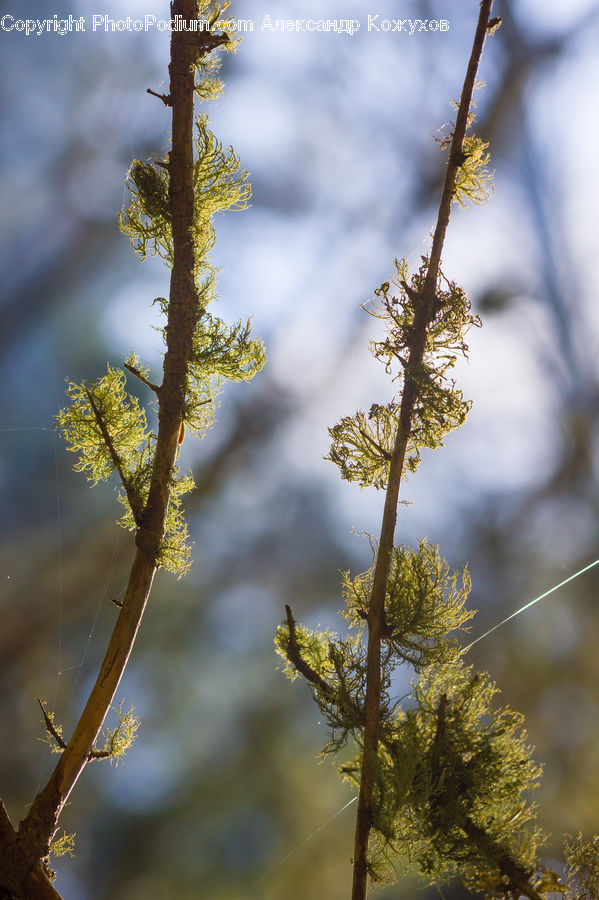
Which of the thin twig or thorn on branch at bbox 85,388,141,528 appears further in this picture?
thorn on branch at bbox 85,388,141,528

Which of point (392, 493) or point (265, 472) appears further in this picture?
point (265, 472)

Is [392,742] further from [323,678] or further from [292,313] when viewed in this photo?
[292,313]

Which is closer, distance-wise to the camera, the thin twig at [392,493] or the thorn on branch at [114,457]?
the thin twig at [392,493]

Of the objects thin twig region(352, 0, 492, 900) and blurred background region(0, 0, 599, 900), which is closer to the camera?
thin twig region(352, 0, 492, 900)

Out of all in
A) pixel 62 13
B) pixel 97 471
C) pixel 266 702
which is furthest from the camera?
pixel 266 702

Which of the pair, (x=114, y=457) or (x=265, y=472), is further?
(x=265, y=472)

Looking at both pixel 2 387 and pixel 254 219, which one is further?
pixel 254 219

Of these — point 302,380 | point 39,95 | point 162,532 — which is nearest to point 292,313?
point 302,380

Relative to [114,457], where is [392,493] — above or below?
below

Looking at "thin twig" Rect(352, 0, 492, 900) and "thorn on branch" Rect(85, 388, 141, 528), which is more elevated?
"thorn on branch" Rect(85, 388, 141, 528)

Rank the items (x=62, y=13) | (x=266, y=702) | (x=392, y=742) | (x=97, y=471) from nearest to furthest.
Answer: (x=392, y=742) → (x=97, y=471) → (x=62, y=13) → (x=266, y=702)

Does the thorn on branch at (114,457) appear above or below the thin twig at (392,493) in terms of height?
above
